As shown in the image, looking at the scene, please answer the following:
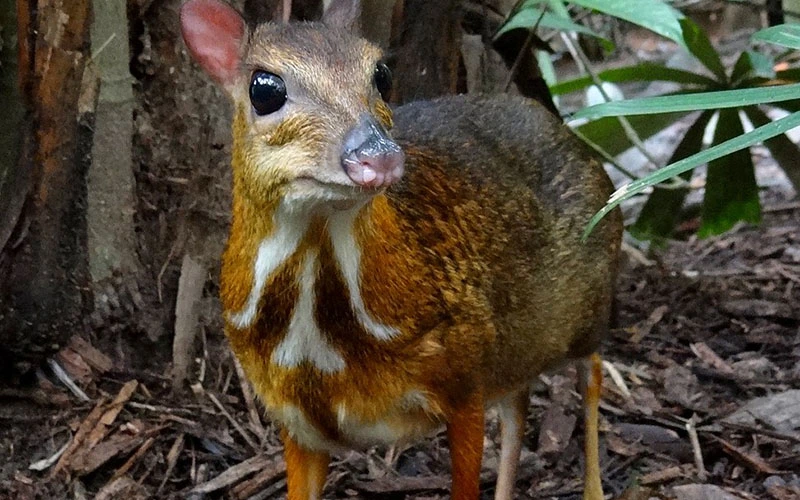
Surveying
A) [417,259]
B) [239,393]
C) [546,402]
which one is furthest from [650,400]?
[417,259]

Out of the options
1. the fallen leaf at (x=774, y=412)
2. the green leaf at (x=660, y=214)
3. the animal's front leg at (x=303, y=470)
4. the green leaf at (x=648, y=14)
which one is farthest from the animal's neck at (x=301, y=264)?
the green leaf at (x=660, y=214)

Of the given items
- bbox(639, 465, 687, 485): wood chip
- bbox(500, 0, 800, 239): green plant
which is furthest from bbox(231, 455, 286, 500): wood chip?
bbox(500, 0, 800, 239): green plant

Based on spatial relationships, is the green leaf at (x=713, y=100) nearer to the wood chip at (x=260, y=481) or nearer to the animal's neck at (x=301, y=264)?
the animal's neck at (x=301, y=264)

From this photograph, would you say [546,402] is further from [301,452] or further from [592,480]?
[301,452]

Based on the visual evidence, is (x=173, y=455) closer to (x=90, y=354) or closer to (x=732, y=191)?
(x=90, y=354)

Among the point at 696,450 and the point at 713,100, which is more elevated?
the point at 713,100

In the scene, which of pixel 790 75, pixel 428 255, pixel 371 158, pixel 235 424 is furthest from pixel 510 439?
pixel 790 75
